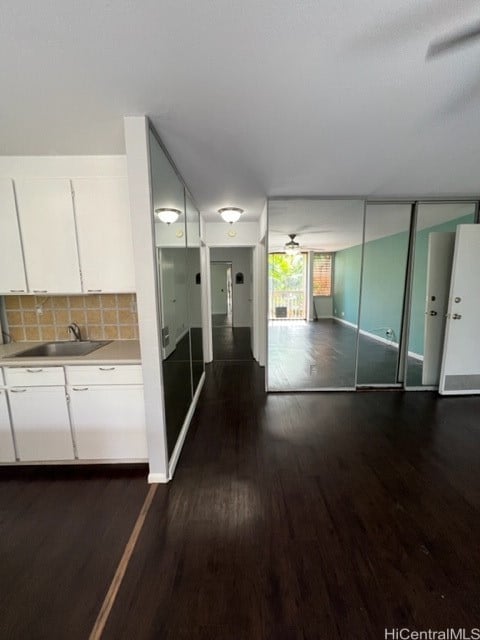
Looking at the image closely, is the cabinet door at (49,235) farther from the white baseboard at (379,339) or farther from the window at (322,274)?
the window at (322,274)

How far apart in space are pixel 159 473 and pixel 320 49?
8.54ft

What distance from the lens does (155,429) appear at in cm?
192

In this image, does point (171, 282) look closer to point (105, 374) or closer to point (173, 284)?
point (173, 284)

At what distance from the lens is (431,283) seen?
3412mm

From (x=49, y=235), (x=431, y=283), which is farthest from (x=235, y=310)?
(x=49, y=235)

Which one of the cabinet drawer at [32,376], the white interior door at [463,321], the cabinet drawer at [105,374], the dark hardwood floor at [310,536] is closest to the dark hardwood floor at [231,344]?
the dark hardwood floor at [310,536]

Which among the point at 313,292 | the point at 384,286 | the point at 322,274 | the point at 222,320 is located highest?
the point at 322,274

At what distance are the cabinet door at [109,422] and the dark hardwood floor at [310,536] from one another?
429 millimetres

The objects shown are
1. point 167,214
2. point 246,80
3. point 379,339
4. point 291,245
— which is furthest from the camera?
point 291,245

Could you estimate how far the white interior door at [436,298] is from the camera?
10.9 ft

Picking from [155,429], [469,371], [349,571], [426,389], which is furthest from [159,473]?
[469,371]

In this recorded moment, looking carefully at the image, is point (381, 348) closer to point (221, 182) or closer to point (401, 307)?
point (401, 307)

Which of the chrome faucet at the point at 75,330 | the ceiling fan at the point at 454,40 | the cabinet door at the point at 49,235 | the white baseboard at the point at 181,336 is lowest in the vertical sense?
the white baseboard at the point at 181,336

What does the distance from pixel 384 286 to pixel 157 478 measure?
373cm
